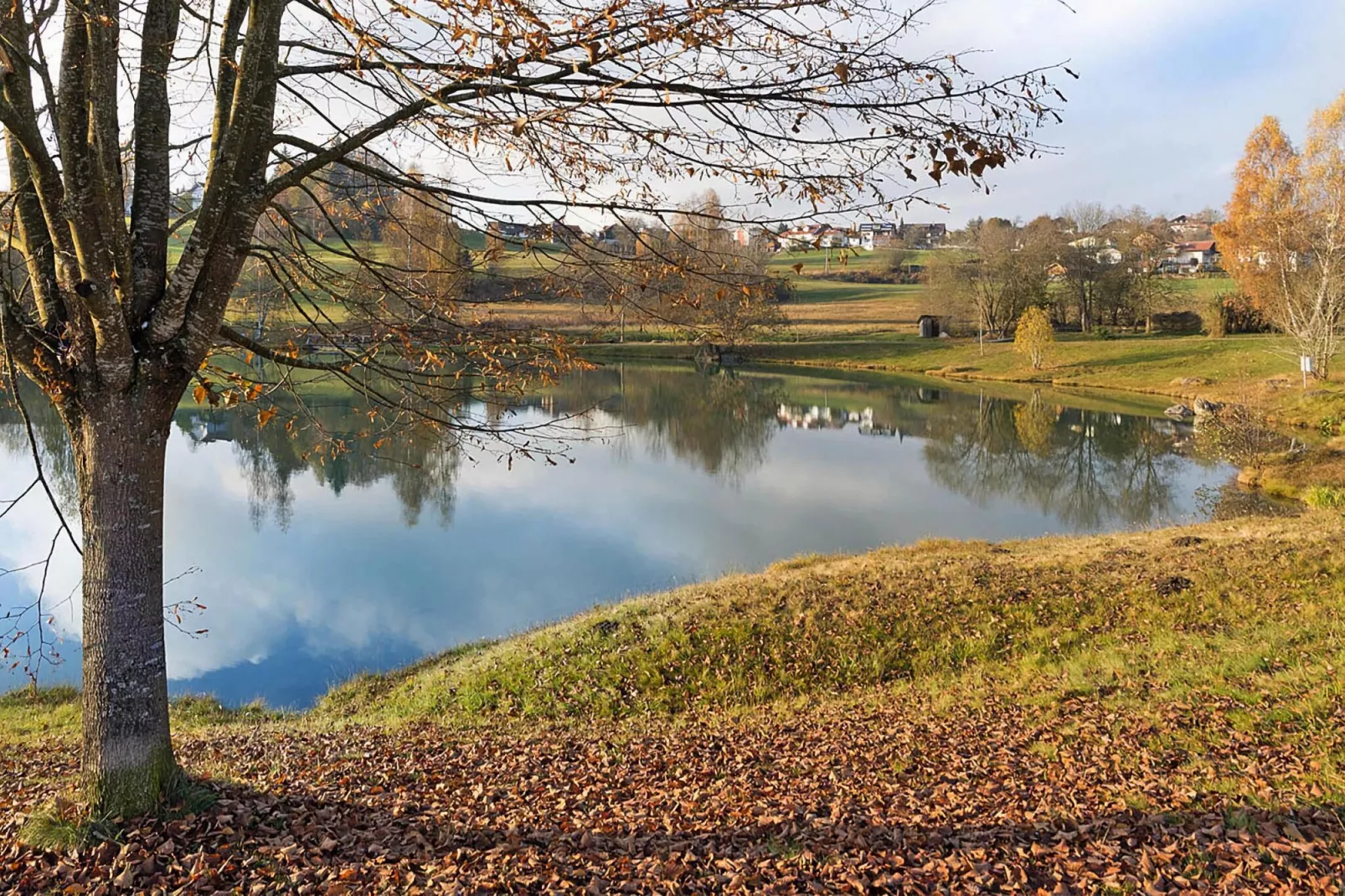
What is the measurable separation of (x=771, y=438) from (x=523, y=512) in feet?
45.5

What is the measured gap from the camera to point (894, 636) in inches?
395

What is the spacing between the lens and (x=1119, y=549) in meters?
13.0

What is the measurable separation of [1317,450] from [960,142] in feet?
81.4

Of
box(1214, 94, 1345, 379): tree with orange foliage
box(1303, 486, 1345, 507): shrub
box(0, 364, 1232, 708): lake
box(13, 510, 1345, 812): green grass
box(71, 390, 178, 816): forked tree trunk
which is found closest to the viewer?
box(71, 390, 178, 816): forked tree trunk

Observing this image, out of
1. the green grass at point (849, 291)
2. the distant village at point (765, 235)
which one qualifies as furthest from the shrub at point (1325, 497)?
the green grass at point (849, 291)

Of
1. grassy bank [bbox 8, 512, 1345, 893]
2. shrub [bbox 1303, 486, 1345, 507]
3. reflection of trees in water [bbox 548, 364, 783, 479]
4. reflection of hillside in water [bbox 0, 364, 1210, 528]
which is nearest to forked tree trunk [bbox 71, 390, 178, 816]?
grassy bank [bbox 8, 512, 1345, 893]

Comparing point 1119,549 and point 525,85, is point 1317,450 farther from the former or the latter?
point 525,85

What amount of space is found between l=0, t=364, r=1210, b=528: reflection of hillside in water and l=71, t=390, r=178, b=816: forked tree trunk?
397 inches

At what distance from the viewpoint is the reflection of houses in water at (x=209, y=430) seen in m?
31.5

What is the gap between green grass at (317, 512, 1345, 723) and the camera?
347 inches

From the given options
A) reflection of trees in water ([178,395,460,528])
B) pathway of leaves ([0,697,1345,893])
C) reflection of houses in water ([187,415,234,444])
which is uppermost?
reflection of houses in water ([187,415,234,444])

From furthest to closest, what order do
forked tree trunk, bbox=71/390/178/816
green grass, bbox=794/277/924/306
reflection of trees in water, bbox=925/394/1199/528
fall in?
green grass, bbox=794/277/924/306, reflection of trees in water, bbox=925/394/1199/528, forked tree trunk, bbox=71/390/178/816

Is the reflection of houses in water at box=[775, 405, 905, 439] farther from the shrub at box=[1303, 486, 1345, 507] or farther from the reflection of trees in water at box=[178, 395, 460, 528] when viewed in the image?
the reflection of trees in water at box=[178, 395, 460, 528]

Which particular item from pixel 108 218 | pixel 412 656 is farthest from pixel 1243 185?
pixel 108 218
